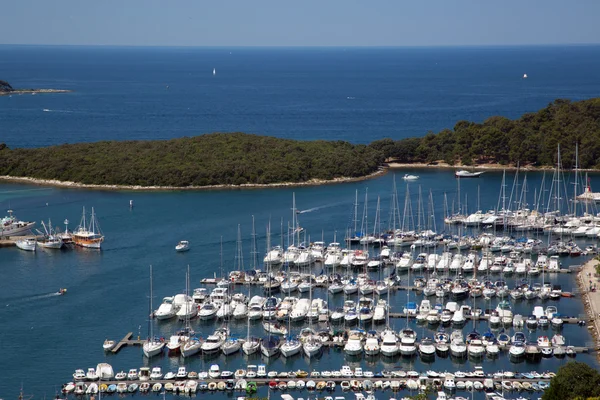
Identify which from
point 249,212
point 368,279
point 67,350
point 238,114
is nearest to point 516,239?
point 368,279

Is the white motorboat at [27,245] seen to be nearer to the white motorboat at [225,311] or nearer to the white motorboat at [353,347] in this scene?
the white motorboat at [225,311]

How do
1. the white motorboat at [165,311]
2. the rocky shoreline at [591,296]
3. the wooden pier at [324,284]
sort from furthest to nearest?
the wooden pier at [324,284] < the white motorboat at [165,311] < the rocky shoreline at [591,296]

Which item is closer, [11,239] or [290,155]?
[11,239]

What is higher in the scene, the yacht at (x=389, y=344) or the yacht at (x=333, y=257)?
the yacht at (x=333, y=257)

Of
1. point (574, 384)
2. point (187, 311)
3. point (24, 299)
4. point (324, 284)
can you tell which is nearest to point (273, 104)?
point (324, 284)

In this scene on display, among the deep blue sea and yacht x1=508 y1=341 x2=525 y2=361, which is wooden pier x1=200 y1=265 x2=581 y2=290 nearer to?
the deep blue sea

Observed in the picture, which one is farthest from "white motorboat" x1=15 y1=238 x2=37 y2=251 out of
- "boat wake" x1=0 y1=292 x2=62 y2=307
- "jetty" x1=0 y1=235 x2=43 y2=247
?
A: "boat wake" x1=0 y1=292 x2=62 y2=307

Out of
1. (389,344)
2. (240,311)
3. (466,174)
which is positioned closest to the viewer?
(389,344)

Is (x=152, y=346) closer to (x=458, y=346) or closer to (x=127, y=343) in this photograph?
(x=127, y=343)

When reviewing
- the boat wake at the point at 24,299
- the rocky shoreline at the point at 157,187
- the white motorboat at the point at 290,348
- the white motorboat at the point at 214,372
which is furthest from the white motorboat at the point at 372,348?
the rocky shoreline at the point at 157,187
